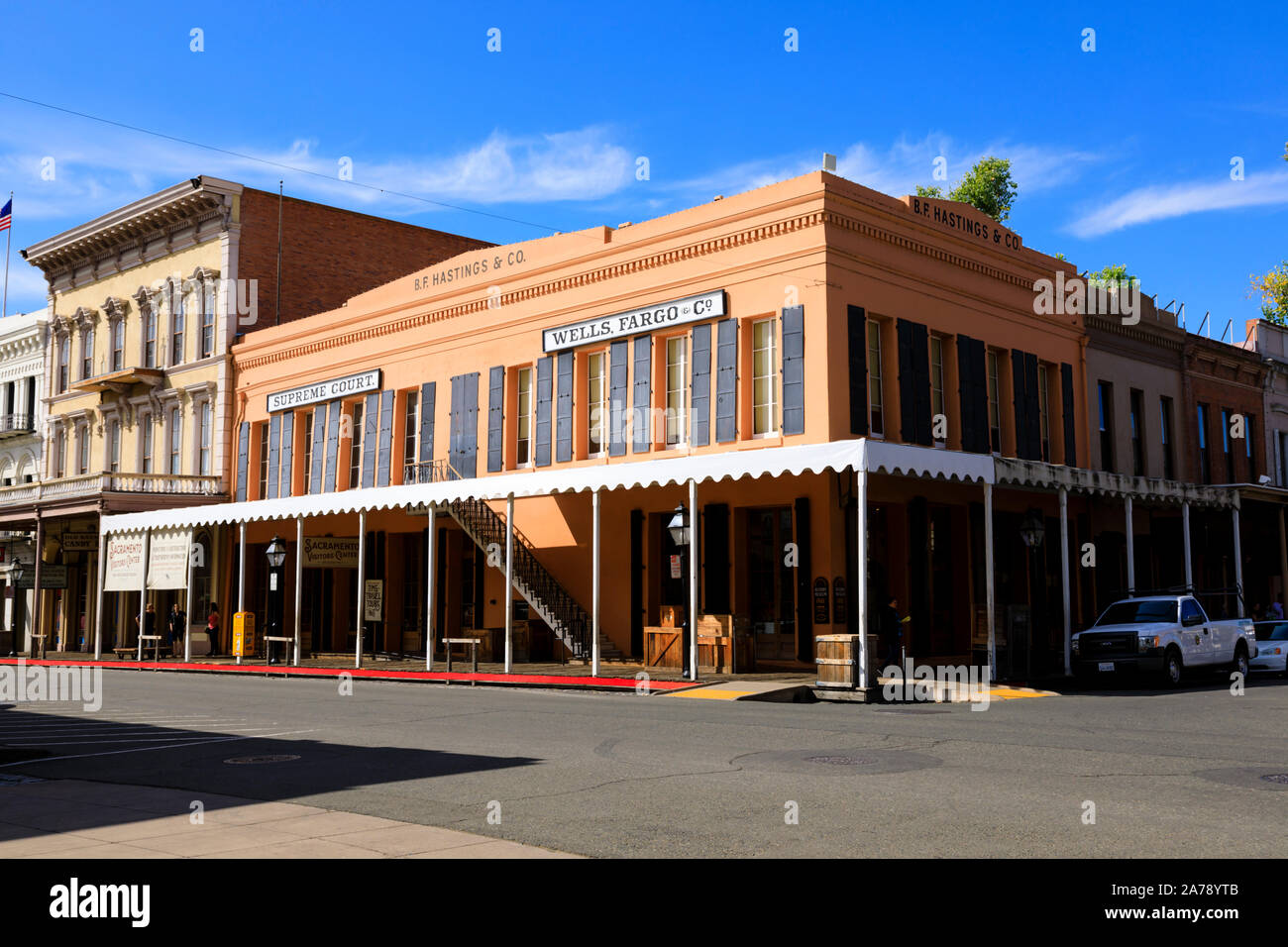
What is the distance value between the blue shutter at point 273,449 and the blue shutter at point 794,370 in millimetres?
19494

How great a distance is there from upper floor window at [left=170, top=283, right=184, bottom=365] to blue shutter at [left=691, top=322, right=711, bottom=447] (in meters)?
23.6

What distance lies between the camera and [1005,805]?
8.52m

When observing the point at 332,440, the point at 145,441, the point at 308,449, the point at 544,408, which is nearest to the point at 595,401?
the point at 544,408

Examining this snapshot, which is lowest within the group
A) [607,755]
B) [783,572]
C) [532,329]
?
[607,755]

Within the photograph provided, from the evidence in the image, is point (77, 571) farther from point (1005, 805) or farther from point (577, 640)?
point (1005, 805)

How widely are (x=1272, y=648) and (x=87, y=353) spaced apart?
41320 millimetres

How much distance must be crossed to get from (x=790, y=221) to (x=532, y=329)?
26.2 ft

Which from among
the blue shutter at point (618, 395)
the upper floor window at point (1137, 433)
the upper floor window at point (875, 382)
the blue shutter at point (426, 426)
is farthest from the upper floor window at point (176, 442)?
the upper floor window at point (1137, 433)

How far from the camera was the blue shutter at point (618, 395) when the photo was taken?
26.5 metres

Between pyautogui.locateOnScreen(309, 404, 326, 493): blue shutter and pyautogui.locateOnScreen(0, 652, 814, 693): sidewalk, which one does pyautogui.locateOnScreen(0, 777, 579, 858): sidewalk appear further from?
pyautogui.locateOnScreen(309, 404, 326, 493): blue shutter

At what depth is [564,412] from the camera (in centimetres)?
2784
